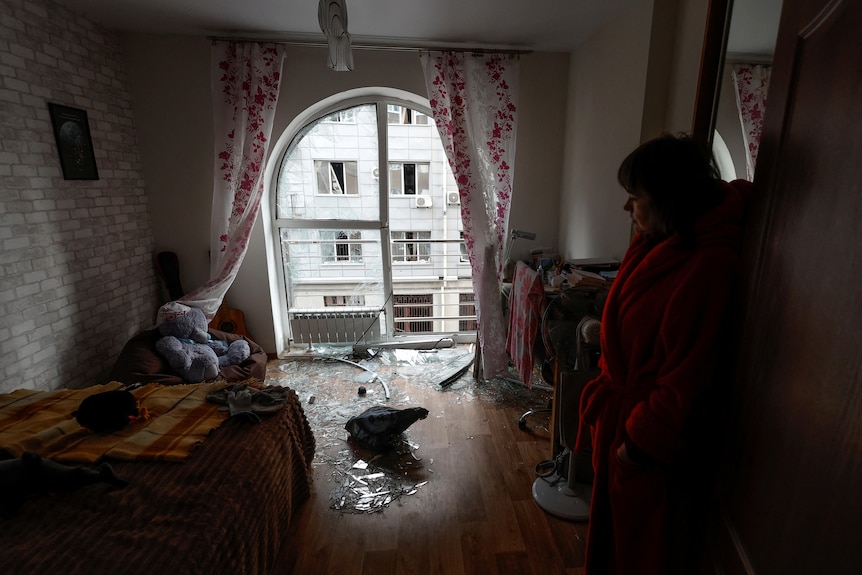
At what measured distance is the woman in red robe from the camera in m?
0.79

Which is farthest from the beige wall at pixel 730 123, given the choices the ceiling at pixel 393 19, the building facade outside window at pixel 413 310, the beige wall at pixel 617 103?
the building facade outside window at pixel 413 310

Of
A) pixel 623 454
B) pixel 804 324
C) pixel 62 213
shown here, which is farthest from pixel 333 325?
pixel 804 324

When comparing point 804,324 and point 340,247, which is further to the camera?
point 340,247

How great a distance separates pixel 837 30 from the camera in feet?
1.62

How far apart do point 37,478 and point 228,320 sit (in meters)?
2.03

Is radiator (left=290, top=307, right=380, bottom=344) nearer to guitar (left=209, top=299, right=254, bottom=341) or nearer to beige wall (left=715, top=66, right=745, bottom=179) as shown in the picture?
guitar (left=209, top=299, right=254, bottom=341)

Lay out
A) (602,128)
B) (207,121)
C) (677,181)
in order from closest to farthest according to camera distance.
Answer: (677,181), (602,128), (207,121)

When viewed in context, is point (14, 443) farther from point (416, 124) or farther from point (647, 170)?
point (416, 124)

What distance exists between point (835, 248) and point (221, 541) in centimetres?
151

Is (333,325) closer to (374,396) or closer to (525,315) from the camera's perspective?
(374,396)

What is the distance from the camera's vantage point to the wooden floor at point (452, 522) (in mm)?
1612

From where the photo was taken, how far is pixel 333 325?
358 centimetres

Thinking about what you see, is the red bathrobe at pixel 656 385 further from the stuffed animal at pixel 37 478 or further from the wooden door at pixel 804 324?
the stuffed animal at pixel 37 478

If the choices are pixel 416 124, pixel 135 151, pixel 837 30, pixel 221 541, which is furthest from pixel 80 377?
pixel 837 30
